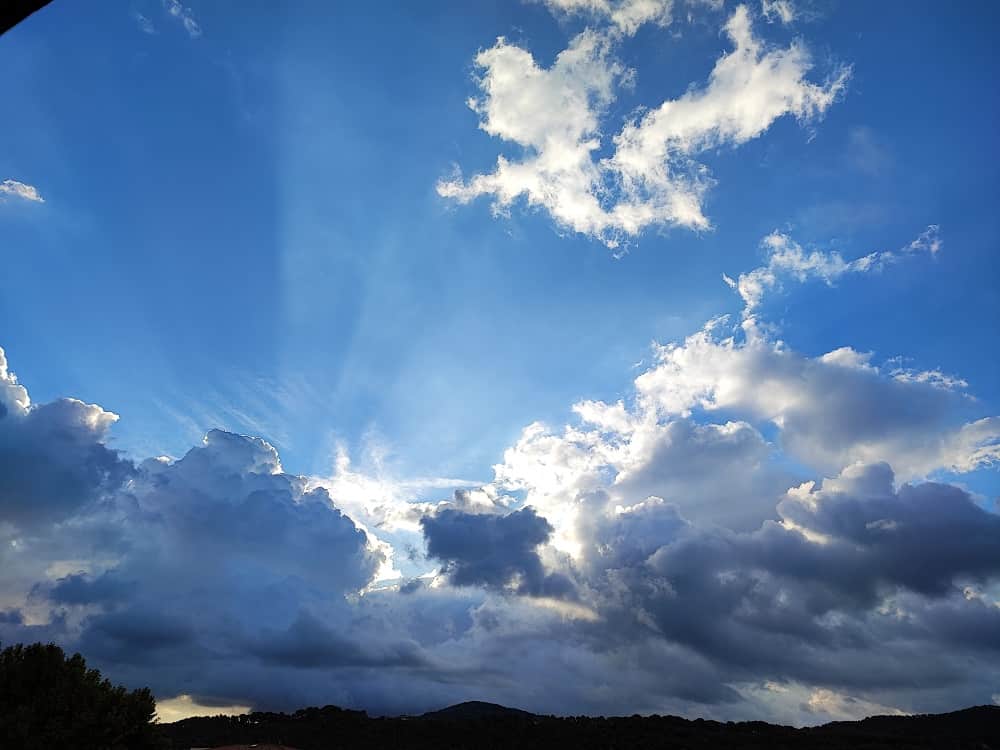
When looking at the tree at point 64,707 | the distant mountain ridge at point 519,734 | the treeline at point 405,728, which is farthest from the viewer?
the distant mountain ridge at point 519,734

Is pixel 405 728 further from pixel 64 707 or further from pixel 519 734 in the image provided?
pixel 64 707

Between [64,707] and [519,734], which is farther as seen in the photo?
[519,734]

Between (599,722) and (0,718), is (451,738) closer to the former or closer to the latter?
(599,722)

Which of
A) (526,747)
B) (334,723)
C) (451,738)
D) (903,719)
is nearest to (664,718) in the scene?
(526,747)

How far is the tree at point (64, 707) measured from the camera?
30953 millimetres

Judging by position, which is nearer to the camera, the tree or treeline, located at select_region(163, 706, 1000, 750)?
the tree

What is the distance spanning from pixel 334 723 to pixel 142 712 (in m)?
64.9

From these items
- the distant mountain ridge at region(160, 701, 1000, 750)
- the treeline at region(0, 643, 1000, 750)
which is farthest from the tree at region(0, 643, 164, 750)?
the distant mountain ridge at region(160, 701, 1000, 750)

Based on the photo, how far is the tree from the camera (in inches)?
1219

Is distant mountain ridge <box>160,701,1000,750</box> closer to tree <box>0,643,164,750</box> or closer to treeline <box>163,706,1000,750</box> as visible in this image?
treeline <box>163,706,1000,750</box>

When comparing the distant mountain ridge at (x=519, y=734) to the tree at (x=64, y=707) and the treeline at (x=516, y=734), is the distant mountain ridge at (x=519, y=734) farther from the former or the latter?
the tree at (x=64, y=707)

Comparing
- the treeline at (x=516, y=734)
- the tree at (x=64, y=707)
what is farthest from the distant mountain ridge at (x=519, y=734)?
the tree at (x=64, y=707)

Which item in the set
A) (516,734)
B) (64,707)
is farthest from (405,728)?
(64,707)

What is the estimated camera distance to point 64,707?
31922mm
